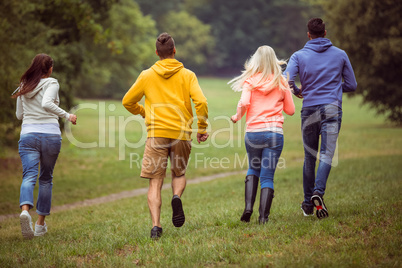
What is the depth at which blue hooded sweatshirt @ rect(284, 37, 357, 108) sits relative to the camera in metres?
6.23

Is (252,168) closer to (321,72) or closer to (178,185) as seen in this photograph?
(178,185)

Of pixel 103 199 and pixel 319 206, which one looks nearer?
pixel 319 206

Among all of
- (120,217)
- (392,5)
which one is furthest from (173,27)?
(120,217)

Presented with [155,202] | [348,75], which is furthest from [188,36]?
[155,202]

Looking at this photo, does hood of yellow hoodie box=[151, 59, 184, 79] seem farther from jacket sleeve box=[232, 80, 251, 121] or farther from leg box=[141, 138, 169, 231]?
jacket sleeve box=[232, 80, 251, 121]

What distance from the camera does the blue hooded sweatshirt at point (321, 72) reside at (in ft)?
20.4

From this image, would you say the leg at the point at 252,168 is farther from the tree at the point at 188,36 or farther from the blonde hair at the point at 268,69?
the tree at the point at 188,36

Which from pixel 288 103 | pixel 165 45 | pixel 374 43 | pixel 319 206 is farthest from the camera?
pixel 374 43

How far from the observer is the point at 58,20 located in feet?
60.5

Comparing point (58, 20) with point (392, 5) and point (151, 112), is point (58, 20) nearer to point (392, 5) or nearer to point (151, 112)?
point (151, 112)

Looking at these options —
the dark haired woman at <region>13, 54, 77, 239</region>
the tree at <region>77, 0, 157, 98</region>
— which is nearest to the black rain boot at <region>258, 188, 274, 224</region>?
the dark haired woman at <region>13, 54, 77, 239</region>

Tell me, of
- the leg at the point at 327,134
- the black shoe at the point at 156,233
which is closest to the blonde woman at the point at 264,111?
the leg at the point at 327,134

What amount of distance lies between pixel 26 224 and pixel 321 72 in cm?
422

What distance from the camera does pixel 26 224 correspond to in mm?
6031
